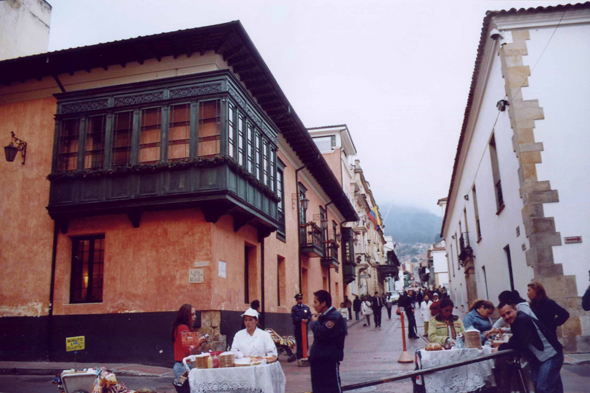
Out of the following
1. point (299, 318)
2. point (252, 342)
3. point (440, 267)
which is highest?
point (440, 267)

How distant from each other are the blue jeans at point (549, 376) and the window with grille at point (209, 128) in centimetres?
1001

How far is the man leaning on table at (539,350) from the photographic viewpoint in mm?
5715

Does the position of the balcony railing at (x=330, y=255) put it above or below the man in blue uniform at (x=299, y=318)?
above

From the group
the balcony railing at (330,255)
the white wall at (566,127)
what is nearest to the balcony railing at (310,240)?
the balcony railing at (330,255)

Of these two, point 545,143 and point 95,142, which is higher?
point 95,142

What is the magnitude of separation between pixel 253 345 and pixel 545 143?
30.9 feet

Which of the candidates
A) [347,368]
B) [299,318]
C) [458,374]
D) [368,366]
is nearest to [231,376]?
[458,374]

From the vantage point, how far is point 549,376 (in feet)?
18.7

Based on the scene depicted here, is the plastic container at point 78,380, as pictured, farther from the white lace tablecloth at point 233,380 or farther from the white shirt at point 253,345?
the white shirt at point 253,345

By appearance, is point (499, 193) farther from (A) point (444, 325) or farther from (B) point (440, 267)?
(B) point (440, 267)

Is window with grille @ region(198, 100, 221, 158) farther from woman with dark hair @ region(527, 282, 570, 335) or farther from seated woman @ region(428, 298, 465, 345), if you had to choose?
woman with dark hair @ region(527, 282, 570, 335)

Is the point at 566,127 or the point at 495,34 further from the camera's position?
the point at 495,34

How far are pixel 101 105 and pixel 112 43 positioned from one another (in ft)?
5.82

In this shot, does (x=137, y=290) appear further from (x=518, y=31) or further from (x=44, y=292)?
(x=518, y=31)
